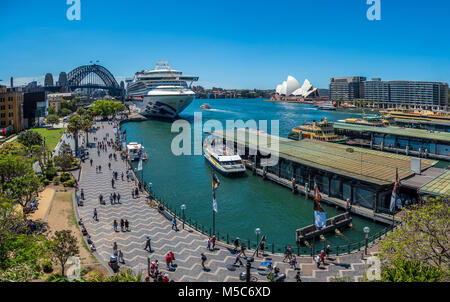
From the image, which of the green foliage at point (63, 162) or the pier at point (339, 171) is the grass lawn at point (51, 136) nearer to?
the green foliage at point (63, 162)

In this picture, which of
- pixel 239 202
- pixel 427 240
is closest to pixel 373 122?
pixel 239 202

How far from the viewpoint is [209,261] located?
20.4m

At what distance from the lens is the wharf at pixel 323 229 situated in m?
25.6

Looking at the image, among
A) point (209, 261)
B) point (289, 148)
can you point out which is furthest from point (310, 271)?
point (289, 148)

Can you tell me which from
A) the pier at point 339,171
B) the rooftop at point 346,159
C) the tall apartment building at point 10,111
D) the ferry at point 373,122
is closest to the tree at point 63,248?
the pier at point 339,171

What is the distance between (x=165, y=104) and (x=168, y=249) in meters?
92.8

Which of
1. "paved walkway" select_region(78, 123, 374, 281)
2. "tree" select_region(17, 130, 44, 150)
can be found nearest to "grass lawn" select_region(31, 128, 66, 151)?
"tree" select_region(17, 130, 44, 150)

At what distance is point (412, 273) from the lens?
1177 centimetres

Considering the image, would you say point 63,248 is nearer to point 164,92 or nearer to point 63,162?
point 63,162

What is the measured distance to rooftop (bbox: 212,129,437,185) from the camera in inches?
1280

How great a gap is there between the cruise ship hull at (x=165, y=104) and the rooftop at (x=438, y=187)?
85.9 metres

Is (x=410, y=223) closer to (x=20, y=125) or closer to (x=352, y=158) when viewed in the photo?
(x=352, y=158)

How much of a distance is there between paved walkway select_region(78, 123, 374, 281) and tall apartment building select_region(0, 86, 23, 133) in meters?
51.0
